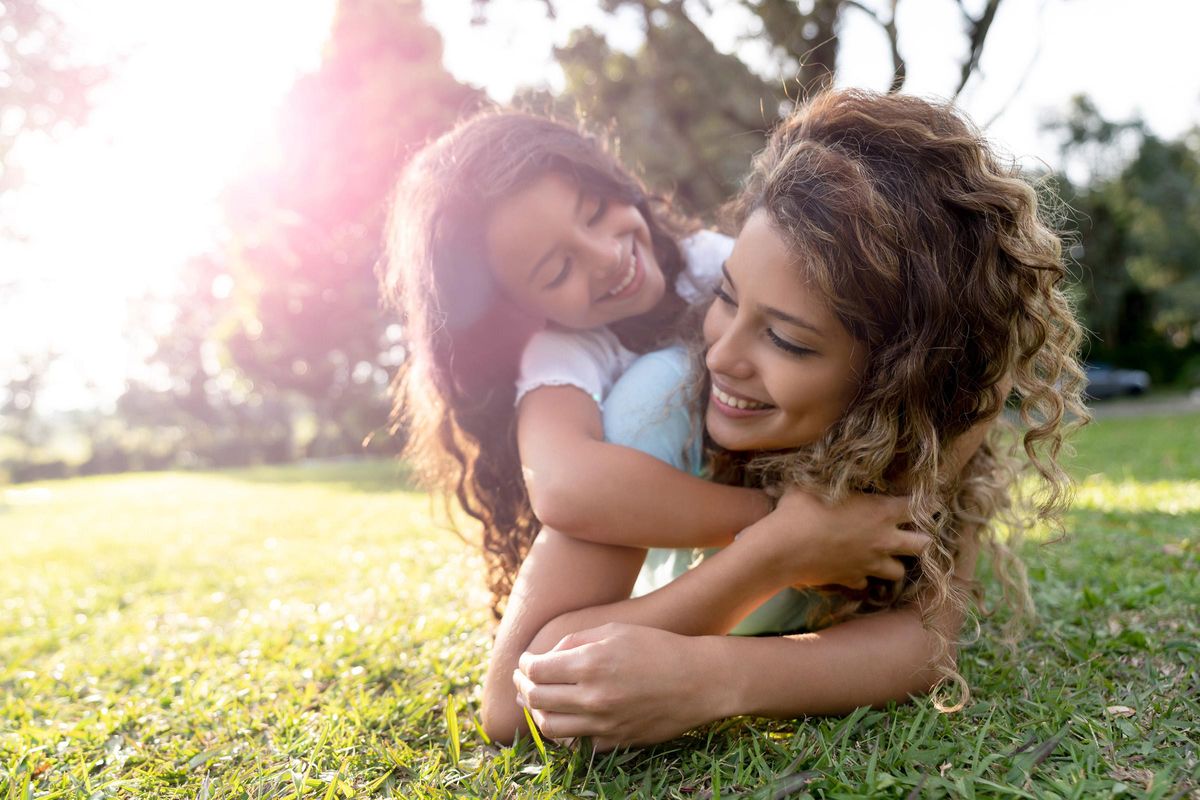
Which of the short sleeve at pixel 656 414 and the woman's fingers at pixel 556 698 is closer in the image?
the woman's fingers at pixel 556 698

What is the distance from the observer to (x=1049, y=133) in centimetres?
3081

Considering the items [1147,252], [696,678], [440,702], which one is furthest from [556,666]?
[1147,252]

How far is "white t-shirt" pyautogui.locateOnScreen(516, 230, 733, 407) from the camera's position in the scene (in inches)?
94.7

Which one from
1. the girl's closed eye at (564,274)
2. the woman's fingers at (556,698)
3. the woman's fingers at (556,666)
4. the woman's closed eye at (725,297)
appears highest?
the girl's closed eye at (564,274)

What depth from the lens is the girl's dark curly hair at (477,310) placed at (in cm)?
253

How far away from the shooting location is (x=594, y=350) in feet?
8.52

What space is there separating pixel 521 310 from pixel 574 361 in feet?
1.08

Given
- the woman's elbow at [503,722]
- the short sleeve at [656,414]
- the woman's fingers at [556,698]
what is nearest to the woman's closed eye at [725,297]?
the short sleeve at [656,414]

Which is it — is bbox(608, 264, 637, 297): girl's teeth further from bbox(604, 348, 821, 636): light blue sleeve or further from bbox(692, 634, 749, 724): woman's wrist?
bbox(692, 634, 749, 724): woman's wrist

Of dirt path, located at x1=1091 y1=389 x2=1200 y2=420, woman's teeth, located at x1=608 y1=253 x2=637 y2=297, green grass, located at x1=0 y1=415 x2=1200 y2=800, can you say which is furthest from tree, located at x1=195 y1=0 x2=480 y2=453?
dirt path, located at x1=1091 y1=389 x2=1200 y2=420

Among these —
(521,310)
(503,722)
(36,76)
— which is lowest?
(503,722)

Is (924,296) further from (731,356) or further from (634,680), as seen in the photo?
(634,680)

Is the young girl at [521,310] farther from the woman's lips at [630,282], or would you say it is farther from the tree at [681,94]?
the tree at [681,94]

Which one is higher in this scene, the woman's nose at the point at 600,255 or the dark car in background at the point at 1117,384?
the woman's nose at the point at 600,255
